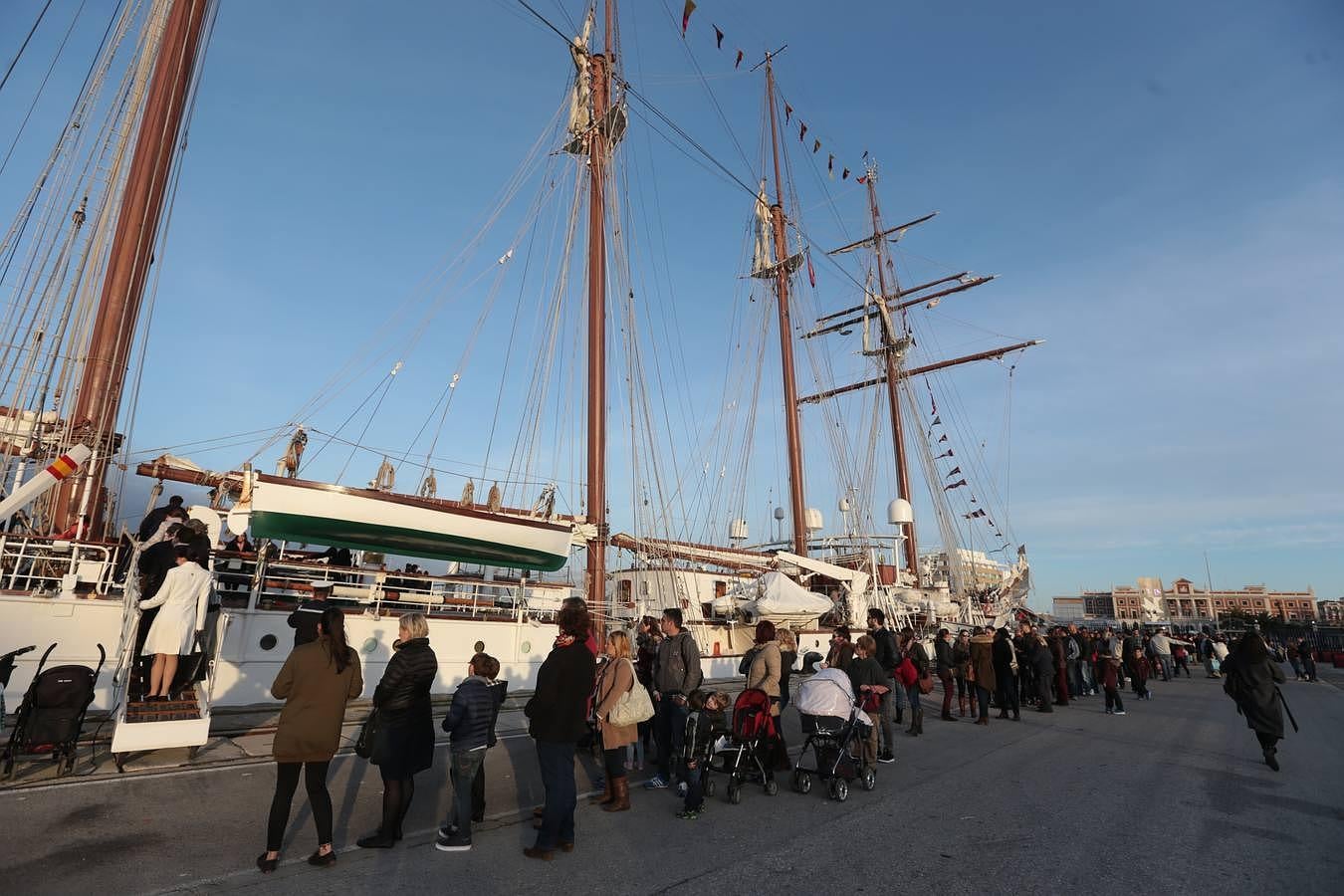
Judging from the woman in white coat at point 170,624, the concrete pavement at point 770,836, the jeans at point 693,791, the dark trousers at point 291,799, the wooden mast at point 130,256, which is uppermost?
the wooden mast at point 130,256

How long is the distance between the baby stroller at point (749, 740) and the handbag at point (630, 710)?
1165 millimetres

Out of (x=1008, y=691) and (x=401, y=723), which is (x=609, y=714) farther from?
(x=1008, y=691)

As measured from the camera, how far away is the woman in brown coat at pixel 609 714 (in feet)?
19.9

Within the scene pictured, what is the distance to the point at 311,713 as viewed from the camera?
4.67m

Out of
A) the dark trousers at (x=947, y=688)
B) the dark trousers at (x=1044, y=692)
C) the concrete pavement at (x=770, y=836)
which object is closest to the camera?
the concrete pavement at (x=770, y=836)

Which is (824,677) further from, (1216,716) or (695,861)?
(1216,716)

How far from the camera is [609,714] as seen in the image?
236 inches

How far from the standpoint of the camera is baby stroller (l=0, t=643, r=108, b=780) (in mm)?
6059

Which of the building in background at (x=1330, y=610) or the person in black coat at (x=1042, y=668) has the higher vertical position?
the building in background at (x=1330, y=610)

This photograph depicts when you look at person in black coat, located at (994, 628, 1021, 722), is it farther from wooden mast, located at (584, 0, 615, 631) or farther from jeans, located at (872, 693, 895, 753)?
wooden mast, located at (584, 0, 615, 631)

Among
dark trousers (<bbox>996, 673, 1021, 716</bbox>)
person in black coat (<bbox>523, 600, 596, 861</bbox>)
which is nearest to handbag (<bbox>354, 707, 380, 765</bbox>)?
person in black coat (<bbox>523, 600, 596, 861</bbox>)

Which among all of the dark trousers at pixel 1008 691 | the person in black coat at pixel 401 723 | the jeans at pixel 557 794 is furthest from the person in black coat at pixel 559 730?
the dark trousers at pixel 1008 691

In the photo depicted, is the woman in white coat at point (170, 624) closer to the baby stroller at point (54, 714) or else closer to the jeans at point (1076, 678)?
the baby stroller at point (54, 714)

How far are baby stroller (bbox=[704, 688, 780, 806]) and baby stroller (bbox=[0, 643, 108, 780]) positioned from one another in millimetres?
6278
